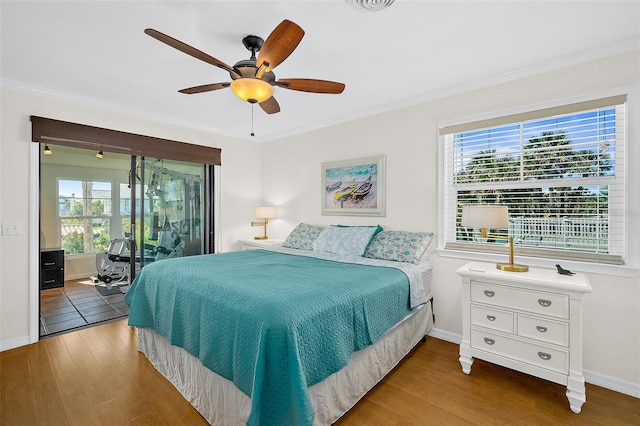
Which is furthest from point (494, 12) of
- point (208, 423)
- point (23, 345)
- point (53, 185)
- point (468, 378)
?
point (53, 185)

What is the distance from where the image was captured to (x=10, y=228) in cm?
273

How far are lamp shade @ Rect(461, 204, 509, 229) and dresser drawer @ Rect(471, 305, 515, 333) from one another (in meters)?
0.63

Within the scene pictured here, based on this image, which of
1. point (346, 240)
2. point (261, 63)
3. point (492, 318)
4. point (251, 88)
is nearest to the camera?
point (261, 63)

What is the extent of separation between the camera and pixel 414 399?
197 cm

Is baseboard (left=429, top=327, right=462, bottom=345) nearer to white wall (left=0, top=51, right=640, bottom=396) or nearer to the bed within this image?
white wall (left=0, top=51, right=640, bottom=396)

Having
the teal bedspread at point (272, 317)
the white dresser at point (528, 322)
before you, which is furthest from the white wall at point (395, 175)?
the teal bedspread at point (272, 317)

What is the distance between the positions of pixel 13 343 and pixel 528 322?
4.38 m

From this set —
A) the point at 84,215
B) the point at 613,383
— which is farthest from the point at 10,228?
the point at 613,383

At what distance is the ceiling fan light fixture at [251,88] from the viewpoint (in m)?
1.91

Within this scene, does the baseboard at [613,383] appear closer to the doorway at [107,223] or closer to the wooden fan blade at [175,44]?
the wooden fan blade at [175,44]

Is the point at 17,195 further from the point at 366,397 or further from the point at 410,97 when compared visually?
the point at 410,97

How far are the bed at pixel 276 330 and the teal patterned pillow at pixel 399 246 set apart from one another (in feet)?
0.57

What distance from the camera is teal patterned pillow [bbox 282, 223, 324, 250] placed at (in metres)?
3.63

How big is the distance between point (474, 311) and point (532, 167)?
1.34 metres
